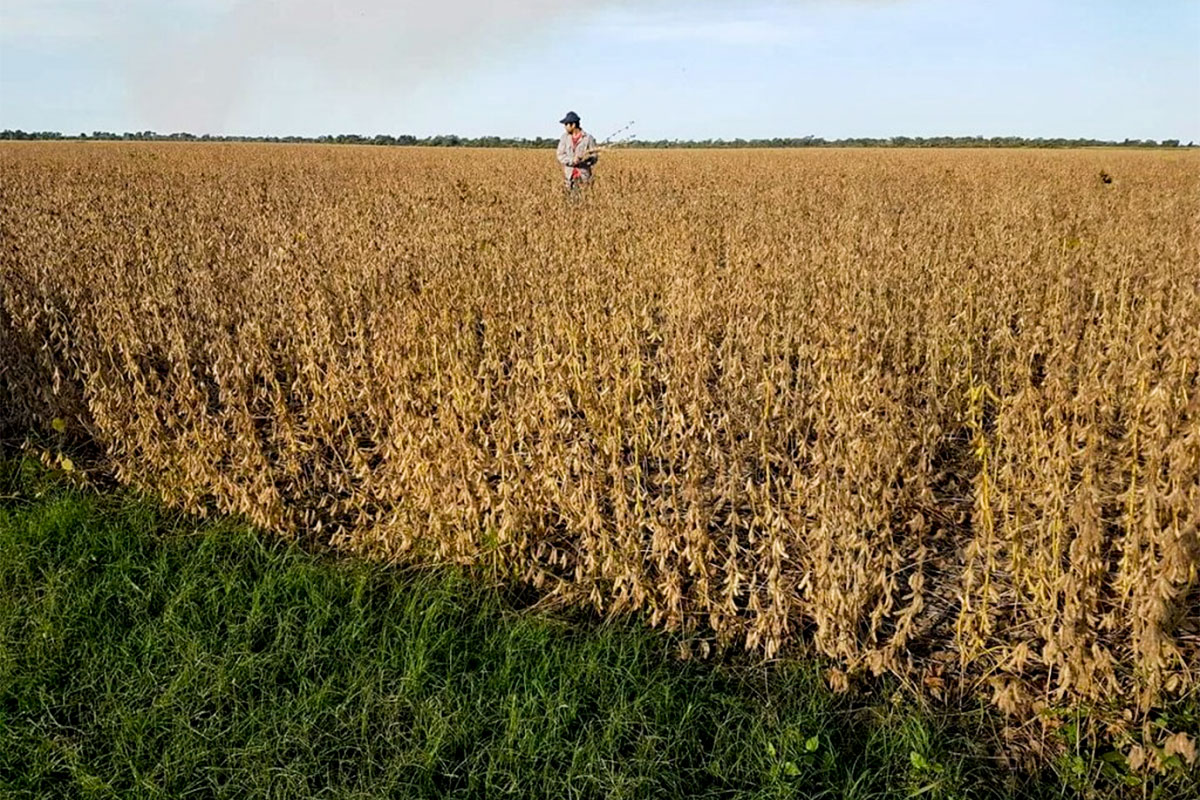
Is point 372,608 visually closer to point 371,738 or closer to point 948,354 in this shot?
point 371,738

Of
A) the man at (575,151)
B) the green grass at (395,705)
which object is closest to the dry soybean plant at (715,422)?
the green grass at (395,705)

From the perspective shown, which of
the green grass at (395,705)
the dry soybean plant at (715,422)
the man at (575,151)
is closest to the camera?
the green grass at (395,705)

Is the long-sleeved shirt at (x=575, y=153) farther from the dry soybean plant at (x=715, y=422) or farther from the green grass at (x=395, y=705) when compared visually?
the green grass at (x=395, y=705)

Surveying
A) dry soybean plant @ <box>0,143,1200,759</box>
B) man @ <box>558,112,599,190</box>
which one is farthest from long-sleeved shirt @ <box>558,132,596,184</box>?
dry soybean plant @ <box>0,143,1200,759</box>

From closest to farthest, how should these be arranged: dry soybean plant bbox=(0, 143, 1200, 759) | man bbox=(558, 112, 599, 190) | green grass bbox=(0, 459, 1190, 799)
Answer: green grass bbox=(0, 459, 1190, 799)
dry soybean plant bbox=(0, 143, 1200, 759)
man bbox=(558, 112, 599, 190)

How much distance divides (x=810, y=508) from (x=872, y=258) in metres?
3.81

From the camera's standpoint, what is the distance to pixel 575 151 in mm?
A: 11914

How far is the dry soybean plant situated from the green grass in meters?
0.19

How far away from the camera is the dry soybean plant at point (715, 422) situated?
2635mm

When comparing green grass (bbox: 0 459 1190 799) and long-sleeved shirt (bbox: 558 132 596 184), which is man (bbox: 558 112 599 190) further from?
green grass (bbox: 0 459 1190 799)

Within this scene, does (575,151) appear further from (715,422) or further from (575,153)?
(715,422)

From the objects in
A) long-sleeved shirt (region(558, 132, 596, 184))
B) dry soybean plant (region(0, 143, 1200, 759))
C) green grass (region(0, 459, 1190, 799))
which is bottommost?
green grass (region(0, 459, 1190, 799))

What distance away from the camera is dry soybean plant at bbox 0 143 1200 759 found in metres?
2.63

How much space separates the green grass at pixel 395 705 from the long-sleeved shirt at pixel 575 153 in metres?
9.19
